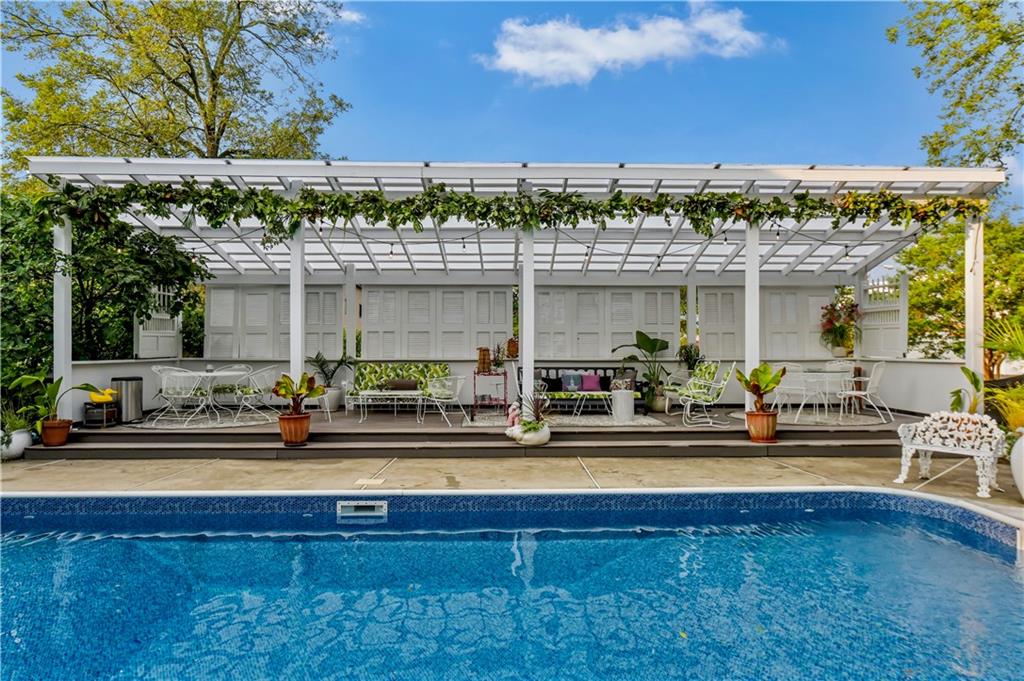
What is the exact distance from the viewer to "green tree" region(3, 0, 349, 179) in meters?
14.4

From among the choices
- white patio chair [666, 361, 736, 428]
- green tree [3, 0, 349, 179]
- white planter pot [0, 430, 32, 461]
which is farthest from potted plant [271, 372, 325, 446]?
green tree [3, 0, 349, 179]

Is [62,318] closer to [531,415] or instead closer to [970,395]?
[531,415]

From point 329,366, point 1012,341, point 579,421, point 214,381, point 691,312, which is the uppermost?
point 691,312

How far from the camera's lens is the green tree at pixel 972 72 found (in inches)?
528

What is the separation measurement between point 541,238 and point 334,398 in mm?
4713

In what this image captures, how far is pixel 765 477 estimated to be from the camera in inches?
237

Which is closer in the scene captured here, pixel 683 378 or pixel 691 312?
pixel 683 378

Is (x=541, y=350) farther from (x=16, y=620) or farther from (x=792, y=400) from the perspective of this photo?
(x=16, y=620)

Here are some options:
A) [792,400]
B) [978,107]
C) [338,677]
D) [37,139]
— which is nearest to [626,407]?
[792,400]

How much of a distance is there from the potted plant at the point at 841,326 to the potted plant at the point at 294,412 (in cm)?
983

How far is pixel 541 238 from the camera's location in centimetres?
999

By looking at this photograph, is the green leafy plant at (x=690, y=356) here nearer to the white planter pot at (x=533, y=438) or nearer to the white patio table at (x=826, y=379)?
the white patio table at (x=826, y=379)

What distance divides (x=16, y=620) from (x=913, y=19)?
20.5 metres

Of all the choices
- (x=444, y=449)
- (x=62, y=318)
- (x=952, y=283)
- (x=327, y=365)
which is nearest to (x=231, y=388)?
(x=327, y=365)
